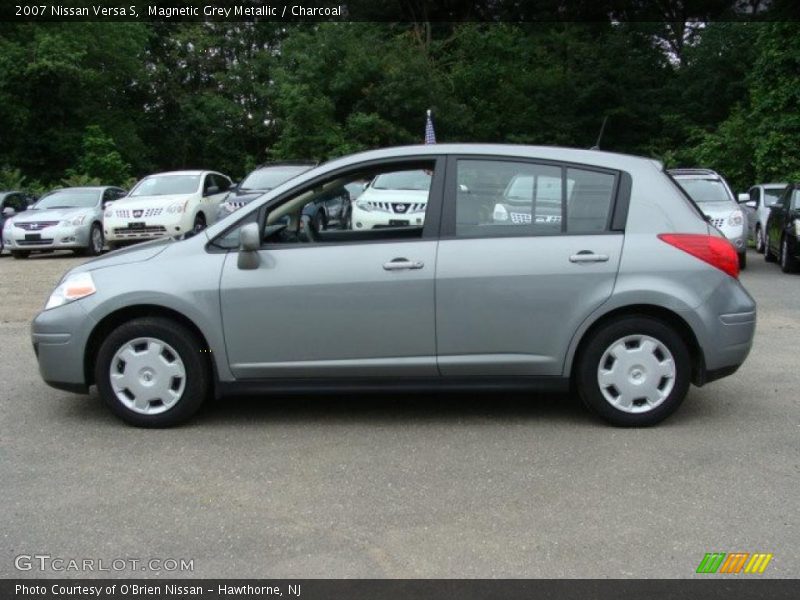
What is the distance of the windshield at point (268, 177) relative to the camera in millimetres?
17936

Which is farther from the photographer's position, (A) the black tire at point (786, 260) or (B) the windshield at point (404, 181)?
(A) the black tire at point (786, 260)

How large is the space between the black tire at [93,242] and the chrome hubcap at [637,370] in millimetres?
15022

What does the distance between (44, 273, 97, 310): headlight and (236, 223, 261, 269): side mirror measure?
970 millimetres

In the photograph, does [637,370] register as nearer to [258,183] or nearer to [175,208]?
[175,208]

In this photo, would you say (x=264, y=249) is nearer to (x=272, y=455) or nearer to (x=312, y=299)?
(x=312, y=299)

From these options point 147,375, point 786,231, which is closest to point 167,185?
point 786,231

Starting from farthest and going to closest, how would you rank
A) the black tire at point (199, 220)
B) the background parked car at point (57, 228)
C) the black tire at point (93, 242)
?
1. the black tire at point (93, 242)
2. the background parked car at point (57, 228)
3. the black tire at point (199, 220)

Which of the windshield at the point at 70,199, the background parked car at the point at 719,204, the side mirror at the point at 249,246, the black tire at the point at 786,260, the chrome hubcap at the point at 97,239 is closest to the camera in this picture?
the side mirror at the point at 249,246

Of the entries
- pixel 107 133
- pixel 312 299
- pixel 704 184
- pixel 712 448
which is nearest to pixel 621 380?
pixel 712 448

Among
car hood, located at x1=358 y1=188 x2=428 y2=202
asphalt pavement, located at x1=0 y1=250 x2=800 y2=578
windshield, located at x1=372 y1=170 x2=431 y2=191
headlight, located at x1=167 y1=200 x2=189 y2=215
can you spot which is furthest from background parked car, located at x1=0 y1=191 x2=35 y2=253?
windshield, located at x1=372 y1=170 x2=431 y2=191

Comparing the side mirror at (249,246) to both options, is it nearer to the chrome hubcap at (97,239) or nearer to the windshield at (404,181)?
the windshield at (404,181)

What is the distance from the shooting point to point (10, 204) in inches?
821

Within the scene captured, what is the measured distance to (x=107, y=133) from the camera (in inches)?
1502

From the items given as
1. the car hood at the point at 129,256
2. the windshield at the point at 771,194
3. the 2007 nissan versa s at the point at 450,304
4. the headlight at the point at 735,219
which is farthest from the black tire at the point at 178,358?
the windshield at the point at 771,194
